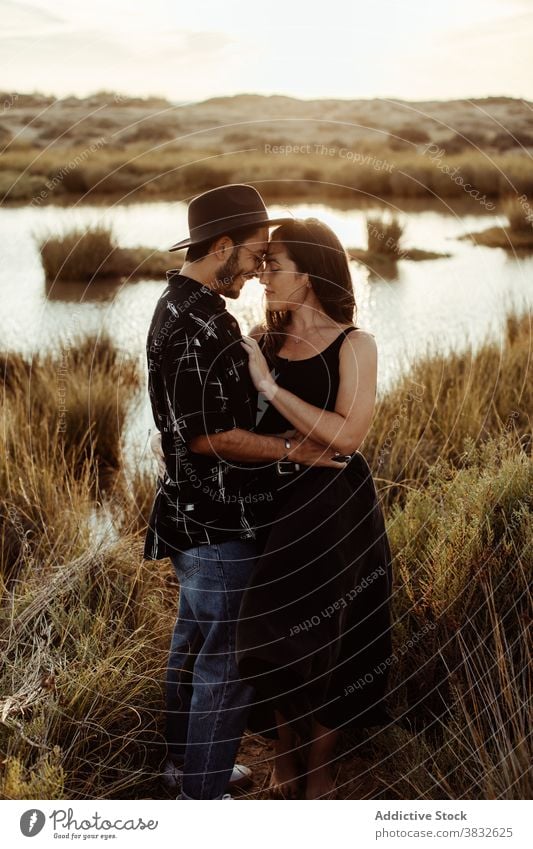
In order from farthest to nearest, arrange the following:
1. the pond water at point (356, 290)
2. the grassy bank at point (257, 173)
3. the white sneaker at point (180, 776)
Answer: the grassy bank at point (257, 173), the pond water at point (356, 290), the white sneaker at point (180, 776)

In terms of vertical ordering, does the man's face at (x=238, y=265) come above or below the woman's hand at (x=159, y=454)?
above

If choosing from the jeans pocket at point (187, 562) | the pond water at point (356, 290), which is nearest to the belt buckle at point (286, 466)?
the jeans pocket at point (187, 562)

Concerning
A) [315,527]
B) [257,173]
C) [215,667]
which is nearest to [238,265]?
[315,527]

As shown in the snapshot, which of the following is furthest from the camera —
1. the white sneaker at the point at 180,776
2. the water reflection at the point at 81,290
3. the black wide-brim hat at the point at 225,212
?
the water reflection at the point at 81,290

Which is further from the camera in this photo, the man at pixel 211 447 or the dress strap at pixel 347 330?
the dress strap at pixel 347 330

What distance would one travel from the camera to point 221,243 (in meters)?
2.64

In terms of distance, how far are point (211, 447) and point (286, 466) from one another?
0.30m

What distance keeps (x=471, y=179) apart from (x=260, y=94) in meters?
4.52

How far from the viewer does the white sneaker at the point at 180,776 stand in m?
3.07

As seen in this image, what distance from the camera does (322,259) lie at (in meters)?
2.74

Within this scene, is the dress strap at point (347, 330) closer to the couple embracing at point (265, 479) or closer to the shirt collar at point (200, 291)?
the couple embracing at point (265, 479)

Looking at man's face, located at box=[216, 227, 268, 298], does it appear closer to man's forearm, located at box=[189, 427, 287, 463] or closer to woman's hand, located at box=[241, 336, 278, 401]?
woman's hand, located at box=[241, 336, 278, 401]

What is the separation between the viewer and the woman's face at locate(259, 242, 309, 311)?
108 inches
